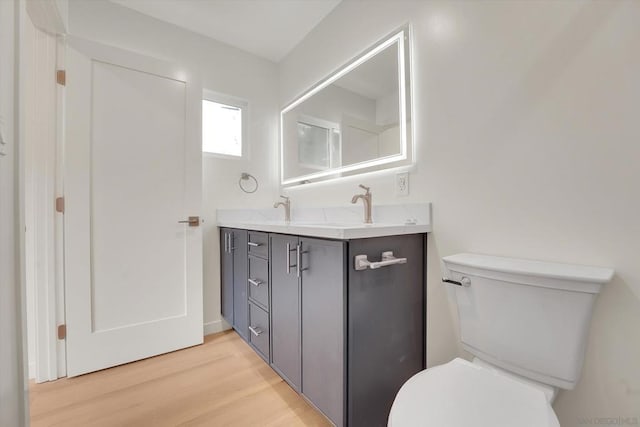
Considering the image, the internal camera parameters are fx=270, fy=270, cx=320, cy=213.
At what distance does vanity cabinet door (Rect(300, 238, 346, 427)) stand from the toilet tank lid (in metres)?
0.46

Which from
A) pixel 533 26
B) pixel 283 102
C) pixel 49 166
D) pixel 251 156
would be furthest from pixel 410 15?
pixel 49 166

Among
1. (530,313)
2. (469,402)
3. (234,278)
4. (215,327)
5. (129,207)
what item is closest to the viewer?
(469,402)

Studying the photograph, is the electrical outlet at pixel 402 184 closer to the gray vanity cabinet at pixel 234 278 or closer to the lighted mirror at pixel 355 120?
the lighted mirror at pixel 355 120

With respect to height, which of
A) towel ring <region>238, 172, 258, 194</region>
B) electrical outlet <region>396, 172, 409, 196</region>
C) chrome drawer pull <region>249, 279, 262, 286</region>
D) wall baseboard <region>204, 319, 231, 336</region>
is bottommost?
wall baseboard <region>204, 319, 231, 336</region>

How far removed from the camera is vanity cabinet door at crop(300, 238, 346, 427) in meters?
1.04

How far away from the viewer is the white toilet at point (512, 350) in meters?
0.72

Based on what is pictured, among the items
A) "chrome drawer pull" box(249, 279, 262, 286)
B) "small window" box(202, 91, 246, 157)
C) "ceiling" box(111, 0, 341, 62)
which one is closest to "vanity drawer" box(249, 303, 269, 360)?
"chrome drawer pull" box(249, 279, 262, 286)

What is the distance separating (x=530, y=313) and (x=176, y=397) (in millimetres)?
1684

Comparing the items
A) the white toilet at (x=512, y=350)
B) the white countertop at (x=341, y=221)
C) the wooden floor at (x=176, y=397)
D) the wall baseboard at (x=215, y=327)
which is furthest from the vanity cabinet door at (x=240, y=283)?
the white toilet at (x=512, y=350)

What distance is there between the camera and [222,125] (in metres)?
2.37

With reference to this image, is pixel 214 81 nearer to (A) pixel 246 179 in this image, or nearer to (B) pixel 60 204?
(A) pixel 246 179

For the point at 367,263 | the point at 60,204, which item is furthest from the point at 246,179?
the point at 367,263

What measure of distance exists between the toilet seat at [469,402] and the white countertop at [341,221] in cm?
53

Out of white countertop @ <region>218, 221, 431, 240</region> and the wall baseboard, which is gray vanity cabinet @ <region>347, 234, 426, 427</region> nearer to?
white countertop @ <region>218, 221, 431, 240</region>
